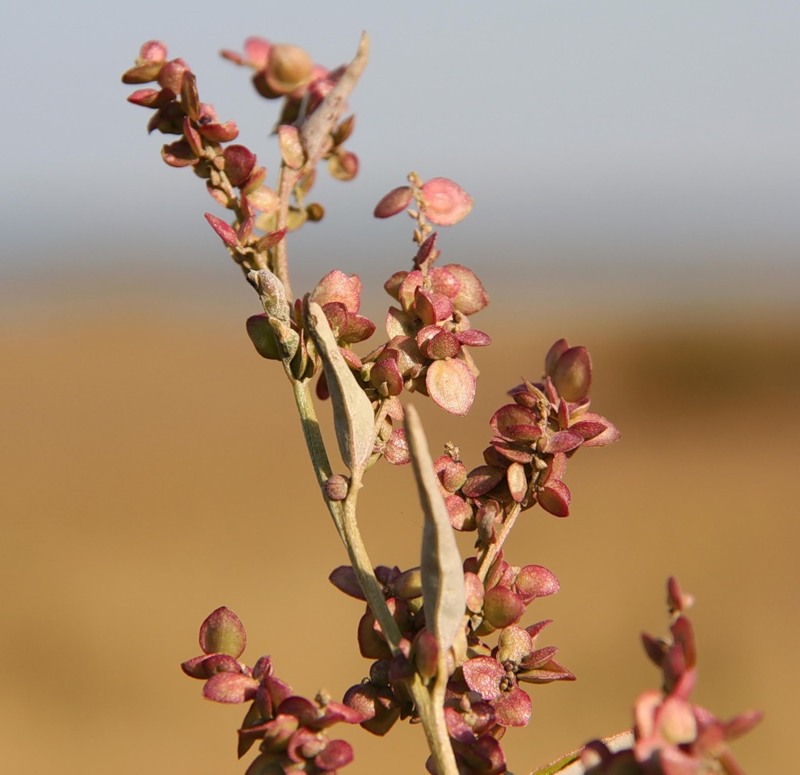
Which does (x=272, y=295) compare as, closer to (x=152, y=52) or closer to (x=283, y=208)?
(x=283, y=208)

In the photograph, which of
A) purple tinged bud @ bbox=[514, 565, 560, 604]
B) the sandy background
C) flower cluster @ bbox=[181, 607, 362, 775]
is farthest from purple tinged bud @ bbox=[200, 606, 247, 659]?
the sandy background

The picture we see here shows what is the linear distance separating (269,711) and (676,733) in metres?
0.27

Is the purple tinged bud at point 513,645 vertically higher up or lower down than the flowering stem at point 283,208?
lower down

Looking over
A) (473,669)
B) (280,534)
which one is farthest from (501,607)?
(280,534)

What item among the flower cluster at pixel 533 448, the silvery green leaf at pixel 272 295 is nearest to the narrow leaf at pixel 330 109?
the silvery green leaf at pixel 272 295

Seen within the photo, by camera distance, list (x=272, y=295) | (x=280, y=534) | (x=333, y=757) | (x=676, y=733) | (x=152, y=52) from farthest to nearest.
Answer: (x=280, y=534)
(x=152, y=52)
(x=272, y=295)
(x=333, y=757)
(x=676, y=733)

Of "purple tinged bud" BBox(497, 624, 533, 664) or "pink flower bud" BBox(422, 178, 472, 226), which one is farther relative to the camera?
"pink flower bud" BBox(422, 178, 472, 226)

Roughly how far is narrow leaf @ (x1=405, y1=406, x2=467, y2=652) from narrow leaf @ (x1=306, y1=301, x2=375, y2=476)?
0.10 m

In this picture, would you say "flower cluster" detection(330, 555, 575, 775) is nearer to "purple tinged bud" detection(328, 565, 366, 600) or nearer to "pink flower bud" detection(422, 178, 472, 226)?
"purple tinged bud" detection(328, 565, 366, 600)

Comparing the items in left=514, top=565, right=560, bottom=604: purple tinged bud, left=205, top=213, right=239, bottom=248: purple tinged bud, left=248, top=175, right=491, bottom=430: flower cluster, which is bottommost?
left=514, top=565, right=560, bottom=604: purple tinged bud

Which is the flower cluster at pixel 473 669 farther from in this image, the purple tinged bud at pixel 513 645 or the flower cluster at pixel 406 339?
the flower cluster at pixel 406 339

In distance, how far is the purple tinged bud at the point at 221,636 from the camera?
713 mm

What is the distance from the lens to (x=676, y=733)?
476 millimetres

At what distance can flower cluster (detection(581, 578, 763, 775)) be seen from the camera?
0.46m
